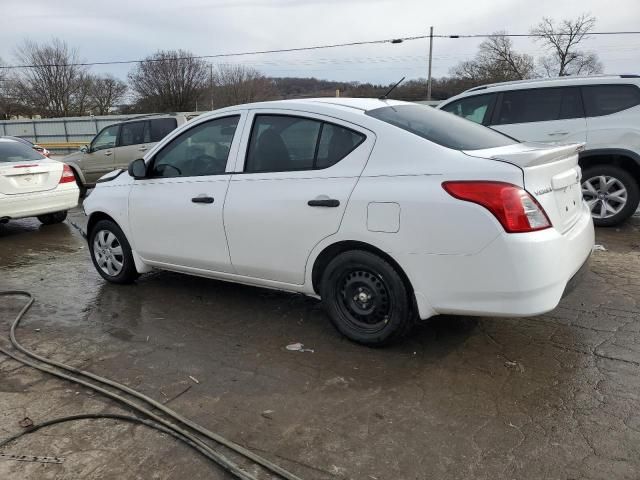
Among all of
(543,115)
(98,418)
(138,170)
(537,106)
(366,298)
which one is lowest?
(98,418)

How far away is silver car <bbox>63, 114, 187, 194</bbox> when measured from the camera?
483 inches

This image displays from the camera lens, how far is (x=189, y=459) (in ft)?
8.73

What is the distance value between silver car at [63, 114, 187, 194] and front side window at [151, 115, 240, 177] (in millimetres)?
7610

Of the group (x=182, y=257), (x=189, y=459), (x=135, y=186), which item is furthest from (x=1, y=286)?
(x=189, y=459)

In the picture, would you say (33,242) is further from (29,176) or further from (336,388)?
(336,388)

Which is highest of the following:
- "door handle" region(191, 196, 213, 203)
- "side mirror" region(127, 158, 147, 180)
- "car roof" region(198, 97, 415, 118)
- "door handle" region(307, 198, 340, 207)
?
"car roof" region(198, 97, 415, 118)

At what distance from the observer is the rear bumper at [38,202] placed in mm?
7926

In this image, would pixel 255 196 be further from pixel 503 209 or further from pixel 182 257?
pixel 503 209

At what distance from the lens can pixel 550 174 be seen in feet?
10.8

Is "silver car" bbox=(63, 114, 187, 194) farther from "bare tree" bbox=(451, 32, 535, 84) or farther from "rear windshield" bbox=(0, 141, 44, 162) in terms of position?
"bare tree" bbox=(451, 32, 535, 84)

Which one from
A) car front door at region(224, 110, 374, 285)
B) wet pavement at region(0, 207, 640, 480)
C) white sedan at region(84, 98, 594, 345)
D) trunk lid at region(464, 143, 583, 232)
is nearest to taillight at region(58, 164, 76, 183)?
wet pavement at region(0, 207, 640, 480)

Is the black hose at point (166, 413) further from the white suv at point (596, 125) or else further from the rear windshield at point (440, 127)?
the white suv at point (596, 125)

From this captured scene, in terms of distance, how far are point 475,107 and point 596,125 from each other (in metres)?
1.70

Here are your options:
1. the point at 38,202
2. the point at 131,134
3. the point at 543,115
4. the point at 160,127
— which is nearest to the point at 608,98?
the point at 543,115
